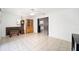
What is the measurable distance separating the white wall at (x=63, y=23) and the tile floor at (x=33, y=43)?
13cm

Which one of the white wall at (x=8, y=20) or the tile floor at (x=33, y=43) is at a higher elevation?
the white wall at (x=8, y=20)

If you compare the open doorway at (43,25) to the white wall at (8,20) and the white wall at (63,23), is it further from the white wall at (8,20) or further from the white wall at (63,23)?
the white wall at (8,20)

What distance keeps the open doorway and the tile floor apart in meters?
0.10

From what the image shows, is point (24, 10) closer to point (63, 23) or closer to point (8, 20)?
point (8, 20)

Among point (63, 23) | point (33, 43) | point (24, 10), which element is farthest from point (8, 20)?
point (63, 23)

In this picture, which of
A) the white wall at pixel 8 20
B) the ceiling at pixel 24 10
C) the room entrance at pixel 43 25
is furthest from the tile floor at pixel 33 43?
→ the ceiling at pixel 24 10

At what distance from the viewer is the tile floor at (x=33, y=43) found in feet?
4.86

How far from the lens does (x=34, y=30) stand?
173cm

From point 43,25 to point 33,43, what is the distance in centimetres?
45
